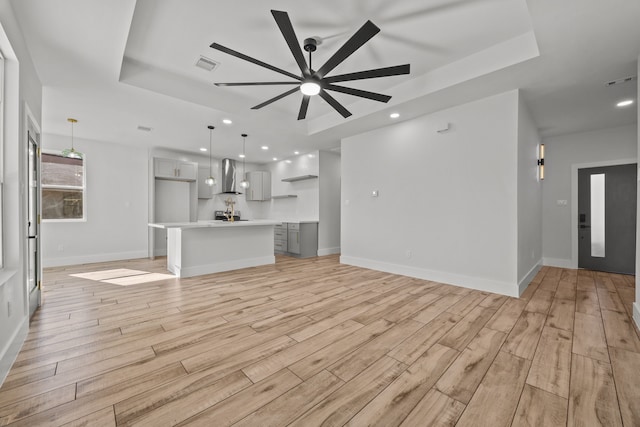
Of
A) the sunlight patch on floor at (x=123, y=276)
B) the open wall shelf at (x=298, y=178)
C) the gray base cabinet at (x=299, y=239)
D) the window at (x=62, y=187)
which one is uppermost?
the open wall shelf at (x=298, y=178)

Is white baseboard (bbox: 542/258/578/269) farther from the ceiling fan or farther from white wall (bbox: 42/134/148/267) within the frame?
white wall (bbox: 42/134/148/267)

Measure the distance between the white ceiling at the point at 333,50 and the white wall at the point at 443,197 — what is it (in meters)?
0.37

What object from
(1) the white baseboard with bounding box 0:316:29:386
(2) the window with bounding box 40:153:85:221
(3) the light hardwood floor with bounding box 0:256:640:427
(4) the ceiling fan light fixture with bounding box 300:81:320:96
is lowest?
(3) the light hardwood floor with bounding box 0:256:640:427

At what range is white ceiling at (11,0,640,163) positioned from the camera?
2281 mm

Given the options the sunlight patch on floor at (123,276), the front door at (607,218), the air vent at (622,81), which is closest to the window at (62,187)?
the sunlight patch on floor at (123,276)

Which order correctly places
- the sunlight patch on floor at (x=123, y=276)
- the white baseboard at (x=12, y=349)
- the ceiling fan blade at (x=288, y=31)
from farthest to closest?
the sunlight patch on floor at (x=123, y=276), the ceiling fan blade at (x=288, y=31), the white baseboard at (x=12, y=349)

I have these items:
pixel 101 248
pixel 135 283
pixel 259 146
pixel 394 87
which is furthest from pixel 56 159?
pixel 394 87

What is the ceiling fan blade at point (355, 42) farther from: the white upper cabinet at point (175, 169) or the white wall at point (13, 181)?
the white upper cabinet at point (175, 169)

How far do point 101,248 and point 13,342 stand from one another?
4.61 metres

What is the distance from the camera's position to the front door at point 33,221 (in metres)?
2.78

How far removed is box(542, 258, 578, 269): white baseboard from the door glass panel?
1.18 feet

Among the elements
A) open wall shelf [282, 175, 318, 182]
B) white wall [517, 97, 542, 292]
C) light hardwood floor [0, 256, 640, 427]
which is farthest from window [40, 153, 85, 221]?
white wall [517, 97, 542, 292]

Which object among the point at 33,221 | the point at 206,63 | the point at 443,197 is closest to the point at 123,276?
the point at 33,221

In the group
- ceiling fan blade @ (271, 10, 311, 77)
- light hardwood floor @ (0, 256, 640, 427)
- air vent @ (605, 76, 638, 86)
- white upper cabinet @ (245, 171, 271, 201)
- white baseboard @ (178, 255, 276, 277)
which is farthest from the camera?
white upper cabinet @ (245, 171, 271, 201)
